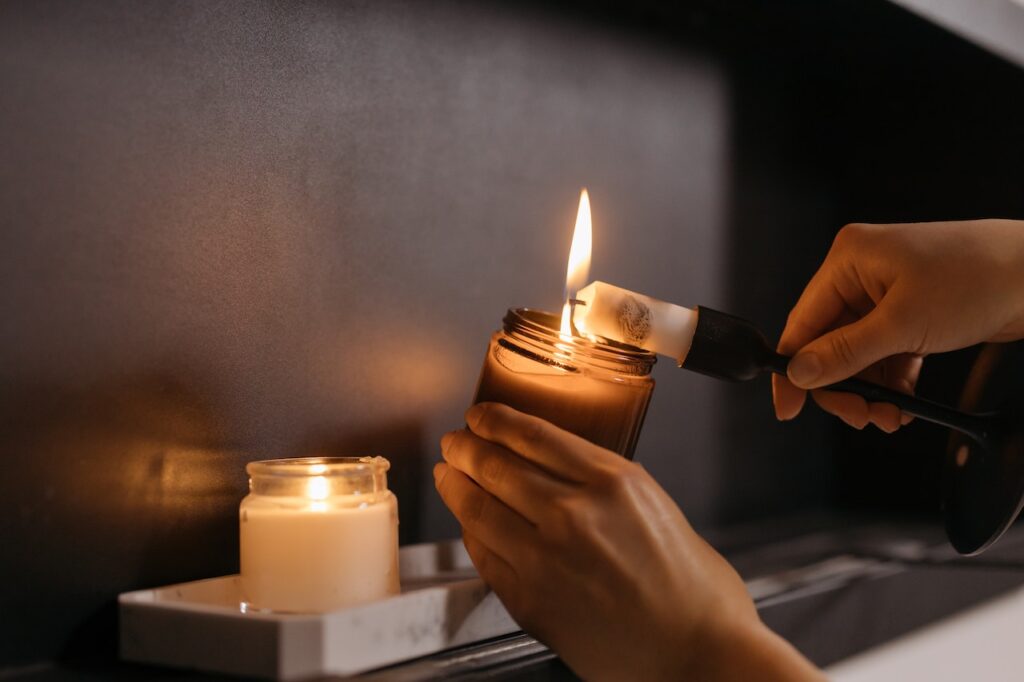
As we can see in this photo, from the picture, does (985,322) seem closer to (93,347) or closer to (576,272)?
(576,272)

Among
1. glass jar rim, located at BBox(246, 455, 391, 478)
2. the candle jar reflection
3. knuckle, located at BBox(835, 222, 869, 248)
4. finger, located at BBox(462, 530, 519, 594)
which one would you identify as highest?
knuckle, located at BBox(835, 222, 869, 248)

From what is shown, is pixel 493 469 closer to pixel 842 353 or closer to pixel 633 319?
pixel 633 319

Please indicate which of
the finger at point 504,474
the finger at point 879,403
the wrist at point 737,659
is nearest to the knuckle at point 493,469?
the finger at point 504,474

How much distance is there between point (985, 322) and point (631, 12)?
345mm

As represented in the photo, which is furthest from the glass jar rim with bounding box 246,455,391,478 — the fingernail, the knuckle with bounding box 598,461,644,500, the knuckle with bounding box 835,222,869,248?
the knuckle with bounding box 835,222,869,248

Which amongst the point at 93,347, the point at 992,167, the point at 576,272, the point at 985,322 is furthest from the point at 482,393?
the point at 992,167

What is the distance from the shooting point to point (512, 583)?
443 millimetres

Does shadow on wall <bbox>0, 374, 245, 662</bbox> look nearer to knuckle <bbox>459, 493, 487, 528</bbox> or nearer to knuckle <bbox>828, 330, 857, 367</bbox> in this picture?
knuckle <bbox>459, 493, 487, 528</bbox>

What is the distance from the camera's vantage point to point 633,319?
18.9 inches

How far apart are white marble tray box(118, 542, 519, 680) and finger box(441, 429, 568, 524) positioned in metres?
0.05

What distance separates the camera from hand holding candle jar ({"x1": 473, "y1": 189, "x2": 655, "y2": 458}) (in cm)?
46

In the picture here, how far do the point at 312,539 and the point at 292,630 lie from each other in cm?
5

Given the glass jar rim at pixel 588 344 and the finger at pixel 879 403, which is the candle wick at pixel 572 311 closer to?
the glass jar rim at pixel 588 344

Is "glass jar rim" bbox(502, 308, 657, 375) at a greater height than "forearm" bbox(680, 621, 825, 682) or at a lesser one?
greater
